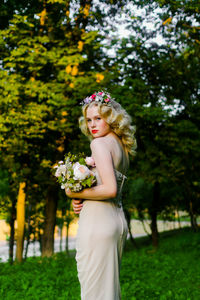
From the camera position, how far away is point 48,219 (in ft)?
44.3

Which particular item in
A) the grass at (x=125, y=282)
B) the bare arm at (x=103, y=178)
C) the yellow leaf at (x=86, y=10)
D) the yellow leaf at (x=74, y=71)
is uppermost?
the yellow leaf at (x=86, y=10)

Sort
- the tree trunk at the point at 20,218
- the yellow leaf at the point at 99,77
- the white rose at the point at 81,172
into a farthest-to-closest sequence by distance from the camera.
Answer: the tree trunk at the point at 20,218, the yellow leaf at the point at 99,77, the white rose at the point at 81,172

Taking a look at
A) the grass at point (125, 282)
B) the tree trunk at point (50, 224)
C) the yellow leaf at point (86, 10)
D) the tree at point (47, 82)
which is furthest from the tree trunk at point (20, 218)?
the yellow leaf at point (86, 10)

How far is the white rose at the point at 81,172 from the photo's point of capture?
3047 millimetres

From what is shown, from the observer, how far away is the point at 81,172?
3057 millimetres

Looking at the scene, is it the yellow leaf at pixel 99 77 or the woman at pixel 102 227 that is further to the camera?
the yellow leaf at pixel 99 77

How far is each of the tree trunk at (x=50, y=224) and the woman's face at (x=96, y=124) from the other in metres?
10.3

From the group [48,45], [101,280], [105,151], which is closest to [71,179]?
[105,151]

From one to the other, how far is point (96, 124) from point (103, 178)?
2.19 feet

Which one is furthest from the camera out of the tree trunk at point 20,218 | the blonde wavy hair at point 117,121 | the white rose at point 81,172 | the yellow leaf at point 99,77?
the tree trunk at point 20,218

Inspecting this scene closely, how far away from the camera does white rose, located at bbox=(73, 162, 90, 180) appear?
3047 mm

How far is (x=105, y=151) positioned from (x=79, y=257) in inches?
39.1

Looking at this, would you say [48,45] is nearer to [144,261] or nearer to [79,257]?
[144,261]

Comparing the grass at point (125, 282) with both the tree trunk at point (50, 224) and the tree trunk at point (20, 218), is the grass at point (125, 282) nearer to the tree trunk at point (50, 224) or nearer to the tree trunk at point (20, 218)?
the tree trunk at point (50, 224)
